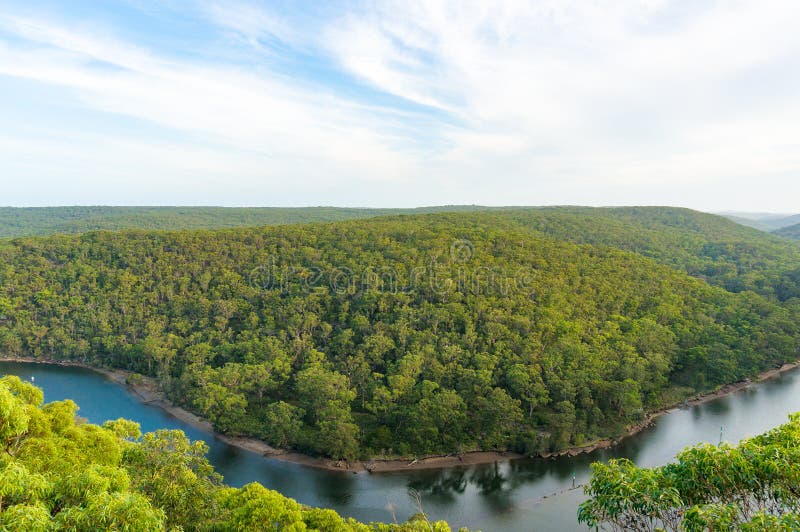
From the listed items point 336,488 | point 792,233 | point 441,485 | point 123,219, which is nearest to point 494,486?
point 441,485

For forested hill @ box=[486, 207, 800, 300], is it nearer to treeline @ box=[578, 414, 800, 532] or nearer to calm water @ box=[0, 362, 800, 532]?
Answer: calm water @ box=[0, 362, 800, 532]

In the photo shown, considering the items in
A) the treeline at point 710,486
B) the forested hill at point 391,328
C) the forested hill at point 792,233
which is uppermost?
the forested hill at point 792,233

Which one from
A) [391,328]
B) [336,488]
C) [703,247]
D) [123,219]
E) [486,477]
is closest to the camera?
[336,488]

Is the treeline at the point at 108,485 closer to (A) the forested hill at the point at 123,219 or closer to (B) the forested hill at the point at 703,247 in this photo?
(B) the forested hill at the point at 703,247

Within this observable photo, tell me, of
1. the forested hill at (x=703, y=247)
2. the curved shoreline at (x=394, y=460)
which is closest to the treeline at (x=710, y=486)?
the curved shoreline at (x=394, y=460)

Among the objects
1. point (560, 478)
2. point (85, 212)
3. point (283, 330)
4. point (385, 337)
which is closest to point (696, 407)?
point (560, 478)

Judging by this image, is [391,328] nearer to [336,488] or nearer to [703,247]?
[336,488]

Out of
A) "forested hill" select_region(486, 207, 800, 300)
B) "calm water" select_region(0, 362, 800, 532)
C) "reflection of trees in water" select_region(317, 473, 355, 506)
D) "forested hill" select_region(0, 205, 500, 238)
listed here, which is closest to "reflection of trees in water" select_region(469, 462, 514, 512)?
"calm water" select_region(0, 362, 800, 532)
